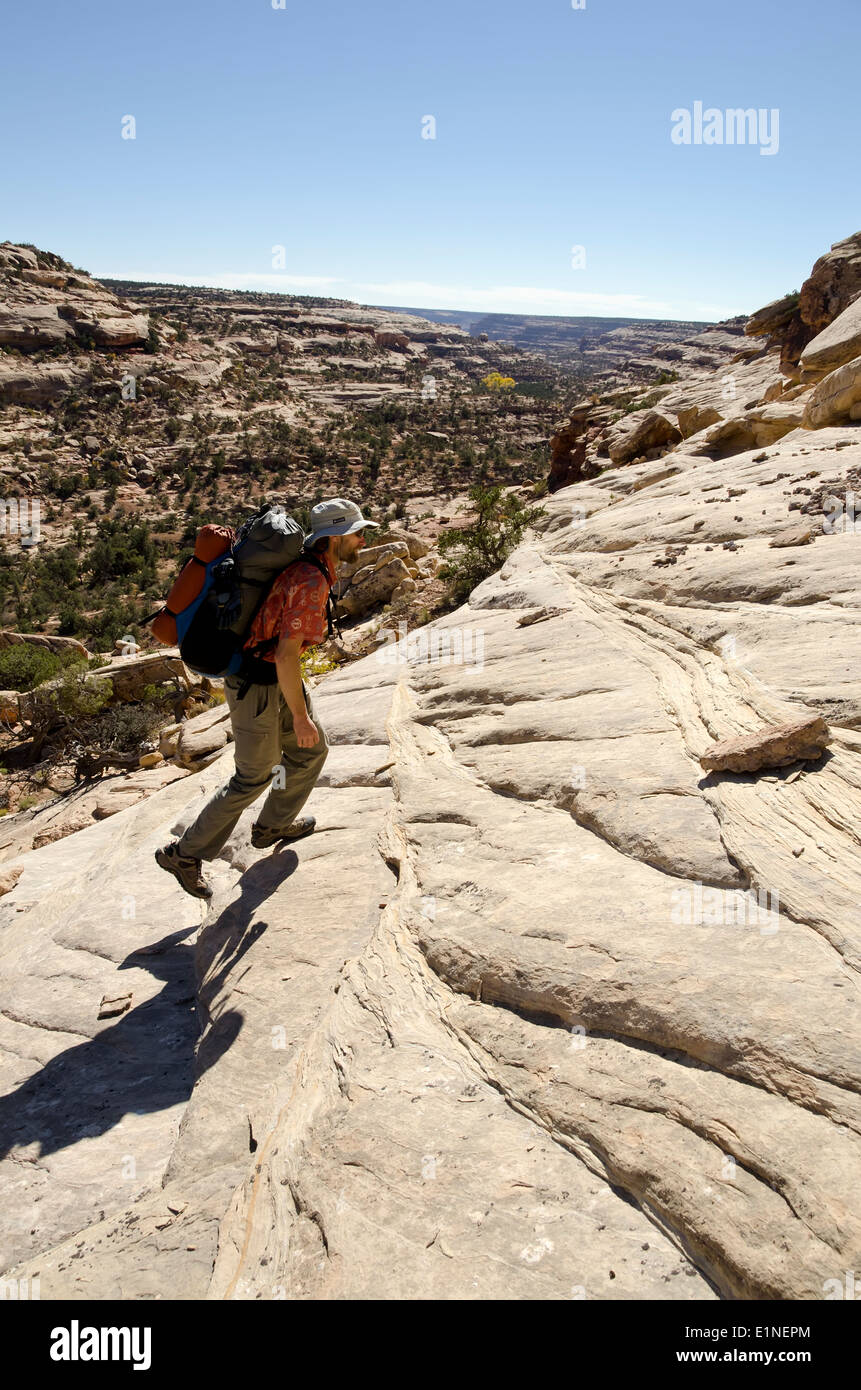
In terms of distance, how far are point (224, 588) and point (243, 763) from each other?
978mm

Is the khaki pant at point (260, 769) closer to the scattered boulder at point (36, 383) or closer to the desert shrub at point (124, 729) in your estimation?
the desert shrub at point (124, 729)

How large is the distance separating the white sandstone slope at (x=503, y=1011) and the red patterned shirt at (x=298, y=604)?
131cm

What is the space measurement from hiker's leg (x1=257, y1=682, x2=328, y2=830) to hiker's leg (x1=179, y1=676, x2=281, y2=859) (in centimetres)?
13

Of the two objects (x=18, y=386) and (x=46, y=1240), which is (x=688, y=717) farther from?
(x=18, y=386)

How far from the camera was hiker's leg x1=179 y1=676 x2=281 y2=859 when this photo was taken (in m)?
4.21

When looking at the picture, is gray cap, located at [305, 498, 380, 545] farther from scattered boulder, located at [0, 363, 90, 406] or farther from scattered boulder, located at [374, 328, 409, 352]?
scattered boulder, located at [374, 328, 409, 352]

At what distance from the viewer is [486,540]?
11961 millimetres

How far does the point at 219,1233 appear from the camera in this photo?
252 cm

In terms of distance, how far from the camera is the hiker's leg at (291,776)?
4.54m

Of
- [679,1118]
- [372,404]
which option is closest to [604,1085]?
[679,1118]
